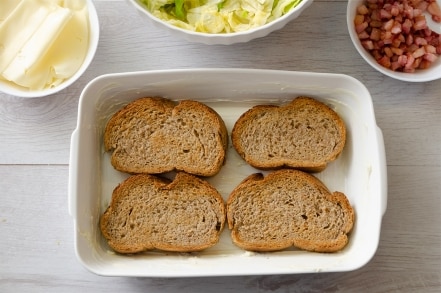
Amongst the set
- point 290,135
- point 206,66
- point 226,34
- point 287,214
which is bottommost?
point 287,214

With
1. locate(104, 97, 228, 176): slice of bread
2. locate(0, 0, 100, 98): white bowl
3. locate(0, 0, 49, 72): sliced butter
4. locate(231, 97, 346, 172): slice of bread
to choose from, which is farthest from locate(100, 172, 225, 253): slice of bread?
locate(0, 0, 49, 72): sliced butter

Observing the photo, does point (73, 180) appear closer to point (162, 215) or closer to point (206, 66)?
point (162, 215)

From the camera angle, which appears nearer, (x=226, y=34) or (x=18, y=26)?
(x=226, y=34)

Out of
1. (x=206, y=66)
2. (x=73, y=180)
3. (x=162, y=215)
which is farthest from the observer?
(x=206, y=66)


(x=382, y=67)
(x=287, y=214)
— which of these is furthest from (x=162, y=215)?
(x=382, y=67)

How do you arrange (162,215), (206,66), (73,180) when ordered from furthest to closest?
(206,66), (162,215), (73,180)

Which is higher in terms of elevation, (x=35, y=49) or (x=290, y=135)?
(x=35, y=49)

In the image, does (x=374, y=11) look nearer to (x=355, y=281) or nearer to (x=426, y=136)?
(x=426, y=136)
